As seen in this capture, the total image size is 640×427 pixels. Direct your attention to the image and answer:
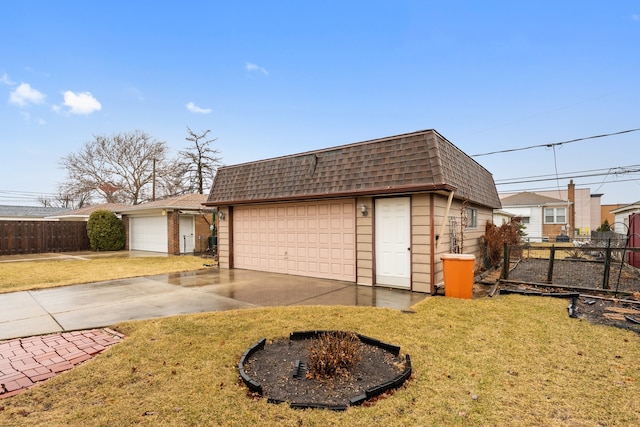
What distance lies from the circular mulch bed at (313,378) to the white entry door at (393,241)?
3.87m

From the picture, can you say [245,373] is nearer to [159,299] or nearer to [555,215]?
[159,299]

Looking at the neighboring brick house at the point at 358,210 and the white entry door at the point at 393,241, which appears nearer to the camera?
the neighboring brick house at the point at 358,210

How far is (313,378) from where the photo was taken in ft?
10.6

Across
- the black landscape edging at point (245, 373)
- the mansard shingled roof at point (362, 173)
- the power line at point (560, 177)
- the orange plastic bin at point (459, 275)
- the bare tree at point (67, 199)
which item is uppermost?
the power line at point (560, 177)

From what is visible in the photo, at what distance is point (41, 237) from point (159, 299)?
17728 millimetres

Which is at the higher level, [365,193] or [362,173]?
[362,173]

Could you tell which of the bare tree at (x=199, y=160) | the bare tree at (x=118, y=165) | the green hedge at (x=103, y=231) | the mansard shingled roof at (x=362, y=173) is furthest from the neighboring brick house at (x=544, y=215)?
the bare tree at (x=118, y=165)

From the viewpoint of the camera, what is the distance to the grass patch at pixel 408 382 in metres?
2.60

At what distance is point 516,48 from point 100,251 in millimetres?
24396

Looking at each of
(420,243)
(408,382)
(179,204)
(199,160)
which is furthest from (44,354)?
(199,160)

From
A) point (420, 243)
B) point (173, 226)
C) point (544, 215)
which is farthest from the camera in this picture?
point (544, 215)

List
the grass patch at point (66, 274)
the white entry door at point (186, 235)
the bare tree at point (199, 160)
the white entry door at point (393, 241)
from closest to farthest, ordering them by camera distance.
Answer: the white entry door at point (393, 241) < the grass patch at point (66, 274) < the white entry door at point (186, 235) < the bare tree at point (199, 160)

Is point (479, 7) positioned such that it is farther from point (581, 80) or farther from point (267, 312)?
point (267, 312)

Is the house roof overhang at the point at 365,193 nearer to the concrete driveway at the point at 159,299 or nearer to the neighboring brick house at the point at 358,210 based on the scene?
the neighboring brick house at the point at 358,210
